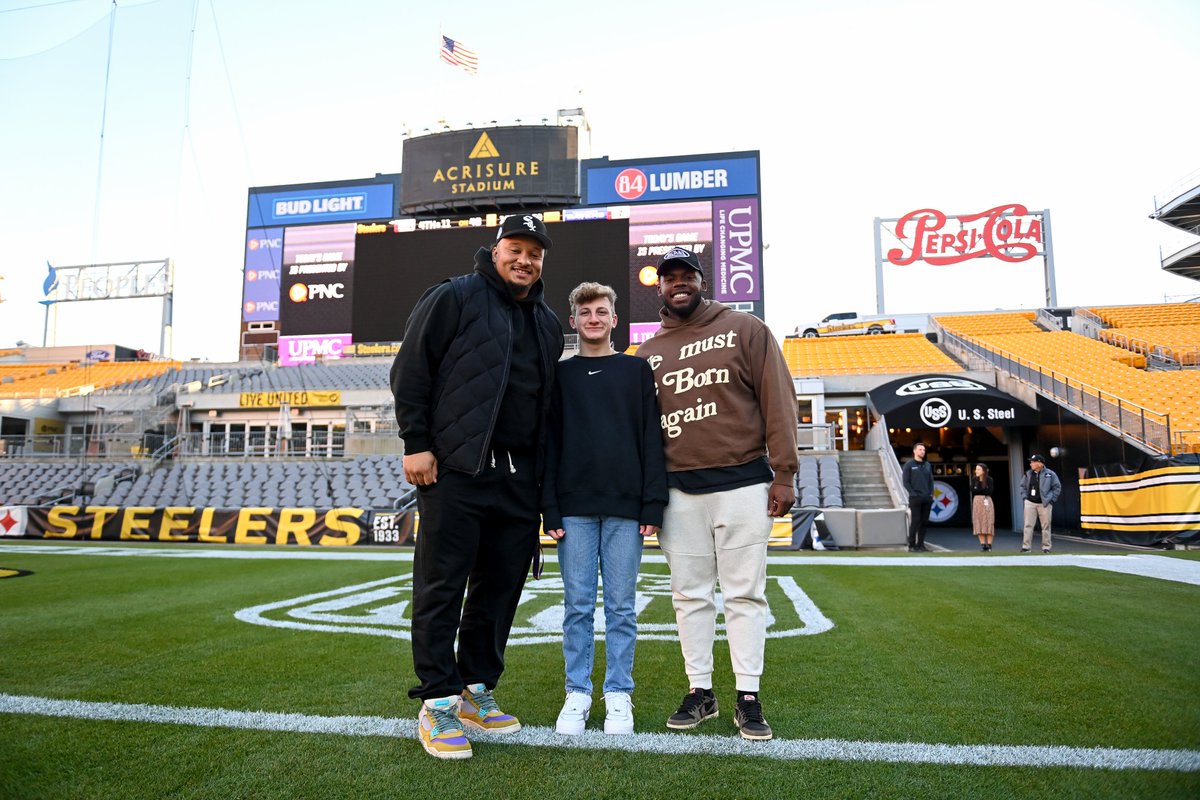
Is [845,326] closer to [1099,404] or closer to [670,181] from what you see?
[670,181]

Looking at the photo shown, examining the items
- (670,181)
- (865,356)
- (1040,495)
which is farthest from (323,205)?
(1040,495)

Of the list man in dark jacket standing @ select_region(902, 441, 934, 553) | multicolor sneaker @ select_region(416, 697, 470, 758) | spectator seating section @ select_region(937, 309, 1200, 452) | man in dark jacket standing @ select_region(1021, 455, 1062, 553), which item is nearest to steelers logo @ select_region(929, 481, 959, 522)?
spectator seating section @ select_region(937, 309, 1200, 452)

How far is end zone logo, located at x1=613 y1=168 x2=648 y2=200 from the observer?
2267cm

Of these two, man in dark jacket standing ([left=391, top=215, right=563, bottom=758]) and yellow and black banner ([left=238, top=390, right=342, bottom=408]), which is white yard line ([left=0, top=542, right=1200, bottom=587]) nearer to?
man in dark jacket standing ([left=391, top=215, right=563, bottom=758])

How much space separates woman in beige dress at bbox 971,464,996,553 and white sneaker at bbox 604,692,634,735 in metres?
11.5

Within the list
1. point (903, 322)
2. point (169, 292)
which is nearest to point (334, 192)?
point (169, 292)

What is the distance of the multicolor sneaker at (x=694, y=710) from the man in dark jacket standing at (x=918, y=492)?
9557mm

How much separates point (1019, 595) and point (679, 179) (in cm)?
1822

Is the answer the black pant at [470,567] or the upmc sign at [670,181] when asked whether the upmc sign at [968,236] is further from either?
the black pant at [470,567]

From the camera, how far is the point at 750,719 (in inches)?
106

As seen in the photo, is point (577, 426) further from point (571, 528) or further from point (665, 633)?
point (665, 633)

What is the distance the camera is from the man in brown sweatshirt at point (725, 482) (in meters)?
2.96

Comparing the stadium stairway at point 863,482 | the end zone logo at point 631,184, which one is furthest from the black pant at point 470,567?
the end zone logo at point 631,184

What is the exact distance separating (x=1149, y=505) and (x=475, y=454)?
521 inches
